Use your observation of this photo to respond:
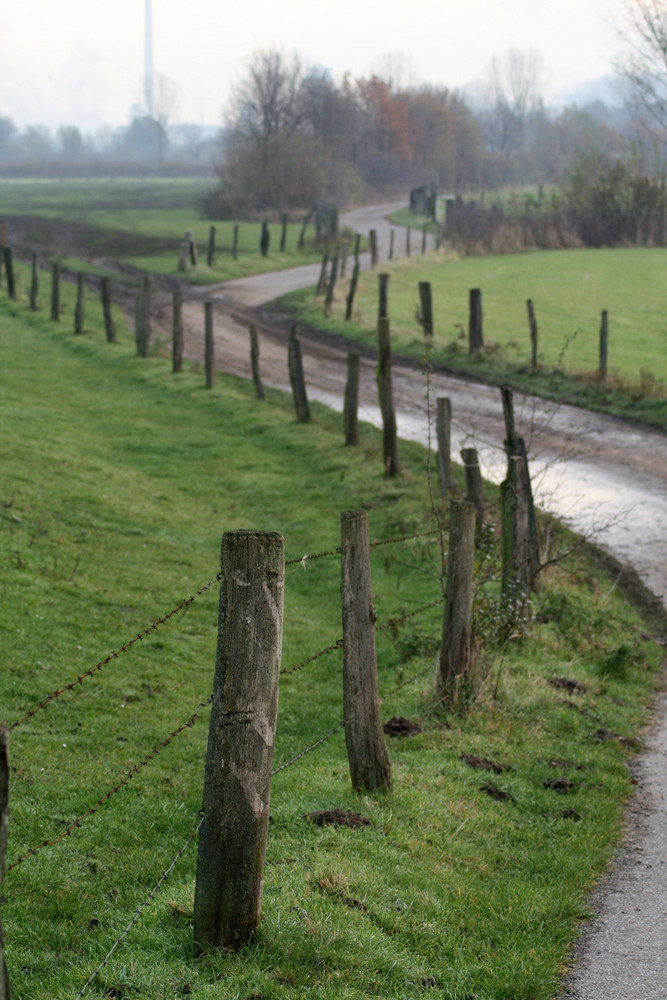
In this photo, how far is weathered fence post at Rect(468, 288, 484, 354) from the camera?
2538 centimetres

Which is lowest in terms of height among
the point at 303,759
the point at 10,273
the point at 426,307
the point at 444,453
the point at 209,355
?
the point at 303,759

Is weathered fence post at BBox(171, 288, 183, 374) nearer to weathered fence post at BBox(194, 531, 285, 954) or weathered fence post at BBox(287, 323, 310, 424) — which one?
weathered fence post at BBox(287, 323, 310, 424)

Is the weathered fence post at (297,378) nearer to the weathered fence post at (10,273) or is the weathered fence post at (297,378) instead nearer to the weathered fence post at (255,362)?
the weathered fence post at (255,362)

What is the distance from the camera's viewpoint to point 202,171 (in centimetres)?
15188

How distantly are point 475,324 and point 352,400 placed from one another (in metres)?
9.73

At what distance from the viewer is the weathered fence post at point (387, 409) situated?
15.5 m

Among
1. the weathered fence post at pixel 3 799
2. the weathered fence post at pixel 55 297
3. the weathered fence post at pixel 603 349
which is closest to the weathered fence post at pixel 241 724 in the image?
the weathered fence post at pixel 3 799

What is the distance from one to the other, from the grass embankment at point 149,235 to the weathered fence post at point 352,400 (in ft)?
81.0

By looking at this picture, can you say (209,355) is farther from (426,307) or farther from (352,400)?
(426,307)

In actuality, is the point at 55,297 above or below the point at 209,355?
above

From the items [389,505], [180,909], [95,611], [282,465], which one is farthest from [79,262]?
[180,909]

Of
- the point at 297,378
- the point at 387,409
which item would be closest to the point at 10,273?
the point at 297,378

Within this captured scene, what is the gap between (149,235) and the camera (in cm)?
5584

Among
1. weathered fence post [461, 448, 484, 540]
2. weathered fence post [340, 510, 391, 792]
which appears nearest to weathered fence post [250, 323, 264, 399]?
weathered fence post [461, 448, 484, 540]
